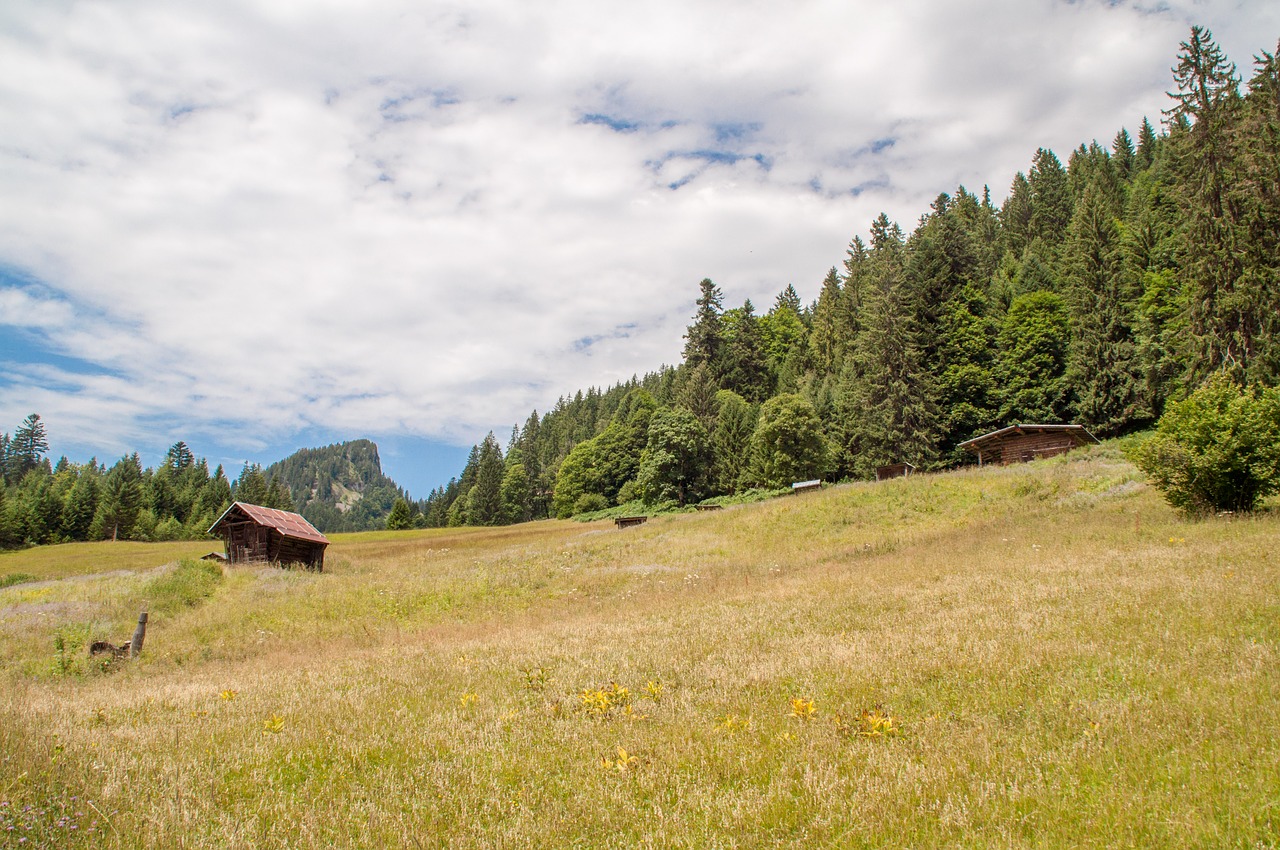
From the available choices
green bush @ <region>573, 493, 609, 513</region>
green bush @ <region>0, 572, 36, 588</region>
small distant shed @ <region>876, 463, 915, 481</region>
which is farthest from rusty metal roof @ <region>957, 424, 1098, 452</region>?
green bush @ <region>0, 572, 36, 588</region>

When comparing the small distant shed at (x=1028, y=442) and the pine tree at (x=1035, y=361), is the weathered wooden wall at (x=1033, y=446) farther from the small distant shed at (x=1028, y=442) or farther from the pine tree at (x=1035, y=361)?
the pine tree at (x=1035, y=361)

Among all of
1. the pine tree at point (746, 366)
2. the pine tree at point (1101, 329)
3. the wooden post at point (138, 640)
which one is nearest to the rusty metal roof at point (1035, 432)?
the pine tree at point (1101, 329)

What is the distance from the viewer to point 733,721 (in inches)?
287

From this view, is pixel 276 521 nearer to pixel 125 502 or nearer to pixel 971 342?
pixel 971 342

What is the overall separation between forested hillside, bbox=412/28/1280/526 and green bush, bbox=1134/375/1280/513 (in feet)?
47.3

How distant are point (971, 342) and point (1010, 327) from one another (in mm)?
3461

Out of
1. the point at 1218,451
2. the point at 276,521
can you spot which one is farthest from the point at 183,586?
the point at 1218,451

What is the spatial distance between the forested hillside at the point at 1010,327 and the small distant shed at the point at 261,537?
4060cm

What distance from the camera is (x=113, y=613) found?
23.0m

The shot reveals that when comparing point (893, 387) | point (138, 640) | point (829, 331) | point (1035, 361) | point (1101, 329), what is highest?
point (829, 331)

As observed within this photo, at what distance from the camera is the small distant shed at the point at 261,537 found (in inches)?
1638

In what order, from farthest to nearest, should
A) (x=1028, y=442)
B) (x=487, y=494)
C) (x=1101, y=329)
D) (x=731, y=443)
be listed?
(x=487, y=494)
(x=731, y=443)
(x=1101, y=329)
(x=1028, y=442)

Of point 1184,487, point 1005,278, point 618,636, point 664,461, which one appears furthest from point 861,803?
point 1005,278

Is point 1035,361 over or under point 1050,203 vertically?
under
